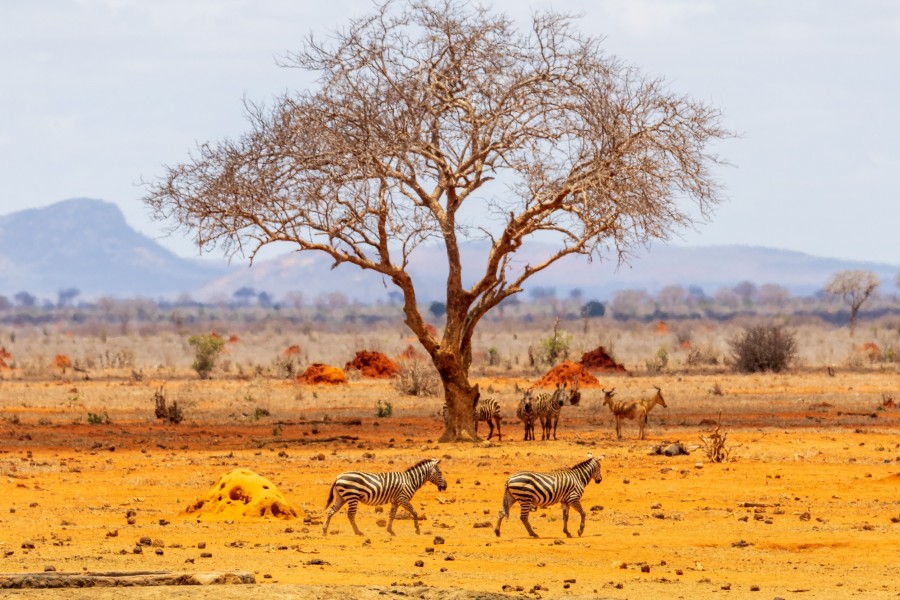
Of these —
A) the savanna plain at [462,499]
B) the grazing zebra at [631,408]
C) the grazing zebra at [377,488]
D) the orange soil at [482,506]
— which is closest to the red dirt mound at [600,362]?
the savanna plain at [462,499]

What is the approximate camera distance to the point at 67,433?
29250mm

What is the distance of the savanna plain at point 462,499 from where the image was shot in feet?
41.8

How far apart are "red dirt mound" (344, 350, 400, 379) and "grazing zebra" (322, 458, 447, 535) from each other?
33.2 meters

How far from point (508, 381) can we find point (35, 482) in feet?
84.5

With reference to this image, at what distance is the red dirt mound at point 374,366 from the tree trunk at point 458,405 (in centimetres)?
2213

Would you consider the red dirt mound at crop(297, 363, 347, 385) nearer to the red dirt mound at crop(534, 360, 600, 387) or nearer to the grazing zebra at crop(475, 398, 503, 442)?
the red dirt mound at crop(534, 360, 600, 387)

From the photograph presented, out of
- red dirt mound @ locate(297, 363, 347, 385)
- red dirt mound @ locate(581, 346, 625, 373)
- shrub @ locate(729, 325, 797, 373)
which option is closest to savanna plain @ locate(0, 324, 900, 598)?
red dirt mound @ locate(297, 363, 347, 385)

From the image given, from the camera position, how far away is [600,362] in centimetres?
5050

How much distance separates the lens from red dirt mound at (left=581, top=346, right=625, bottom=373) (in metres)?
50.0

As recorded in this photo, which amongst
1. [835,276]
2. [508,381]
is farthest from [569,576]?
[835,276]

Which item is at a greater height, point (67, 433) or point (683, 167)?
point (683, 167)

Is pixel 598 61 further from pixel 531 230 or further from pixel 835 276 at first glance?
pixel 835 276

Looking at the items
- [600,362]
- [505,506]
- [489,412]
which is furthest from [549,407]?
[600,362]

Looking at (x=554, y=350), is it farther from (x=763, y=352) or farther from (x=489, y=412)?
(x=489, y=412)
